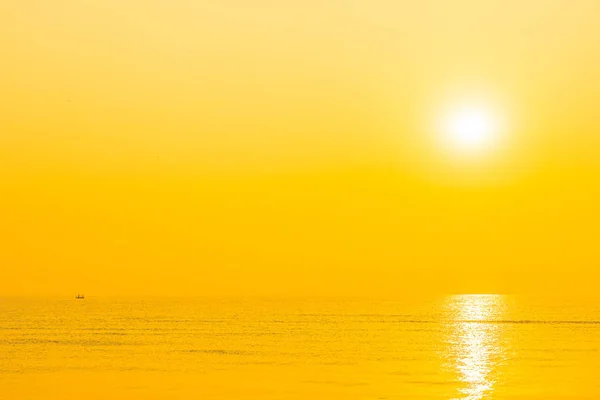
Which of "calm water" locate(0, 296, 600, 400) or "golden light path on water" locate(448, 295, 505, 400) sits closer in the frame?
"calm water" locate(0, 296, 600, 400)

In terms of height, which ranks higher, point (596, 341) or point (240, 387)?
point (596, 341)

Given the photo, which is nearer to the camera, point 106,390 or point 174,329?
point 106,390

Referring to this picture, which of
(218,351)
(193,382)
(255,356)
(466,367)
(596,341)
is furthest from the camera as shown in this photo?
(596,341)

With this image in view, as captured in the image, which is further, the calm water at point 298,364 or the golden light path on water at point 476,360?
the golden light path on water at point 476,360

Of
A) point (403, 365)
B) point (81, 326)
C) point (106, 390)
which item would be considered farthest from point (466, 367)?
point (81, 326)

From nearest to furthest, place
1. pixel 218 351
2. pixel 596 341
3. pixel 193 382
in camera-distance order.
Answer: pixel 193 382, pixel 218 351, pixel 596 341

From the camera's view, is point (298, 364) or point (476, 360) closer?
point (298, 364)

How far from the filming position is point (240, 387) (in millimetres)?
61062

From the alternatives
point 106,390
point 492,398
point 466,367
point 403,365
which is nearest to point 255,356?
point 403,365

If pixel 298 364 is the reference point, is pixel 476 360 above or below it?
above

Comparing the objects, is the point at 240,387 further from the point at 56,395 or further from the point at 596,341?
the point at 596,341

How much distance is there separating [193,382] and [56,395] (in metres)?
10.8

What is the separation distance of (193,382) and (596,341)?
205ft

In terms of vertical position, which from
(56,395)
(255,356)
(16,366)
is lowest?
(56,395)
